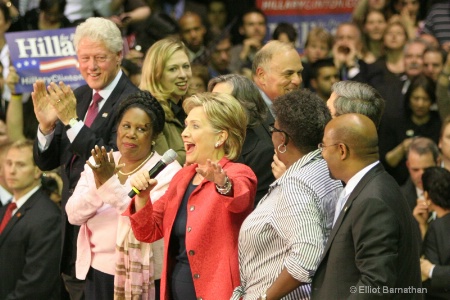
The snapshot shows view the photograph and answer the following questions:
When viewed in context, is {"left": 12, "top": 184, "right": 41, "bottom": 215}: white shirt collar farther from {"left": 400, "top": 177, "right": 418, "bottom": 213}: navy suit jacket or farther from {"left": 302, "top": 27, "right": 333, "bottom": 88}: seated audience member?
{"left": 302, "top": 27, "right": 333, "bottom": 88}: seated audience member

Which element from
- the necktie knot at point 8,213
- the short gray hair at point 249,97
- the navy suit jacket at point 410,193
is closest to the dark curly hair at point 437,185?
the navy suit jacket at point 410,193

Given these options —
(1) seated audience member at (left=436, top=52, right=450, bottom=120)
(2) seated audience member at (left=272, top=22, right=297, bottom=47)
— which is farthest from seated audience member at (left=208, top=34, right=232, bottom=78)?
(1) seated audience member at (left=436, top=52, right=450, bottom=120)

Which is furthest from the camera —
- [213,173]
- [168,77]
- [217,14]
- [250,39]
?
[217,14]

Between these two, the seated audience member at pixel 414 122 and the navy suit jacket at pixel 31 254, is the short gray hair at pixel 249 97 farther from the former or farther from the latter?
the seated audience member at pixel 414 122

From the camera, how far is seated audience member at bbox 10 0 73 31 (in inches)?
328

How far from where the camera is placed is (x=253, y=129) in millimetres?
5551

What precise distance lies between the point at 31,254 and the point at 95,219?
5.05ft

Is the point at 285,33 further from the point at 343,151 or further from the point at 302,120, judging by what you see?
the point at 343,151

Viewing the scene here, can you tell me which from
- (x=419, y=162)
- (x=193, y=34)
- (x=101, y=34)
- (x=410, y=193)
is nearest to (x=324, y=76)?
(x=193, y=34)

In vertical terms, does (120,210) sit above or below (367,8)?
below

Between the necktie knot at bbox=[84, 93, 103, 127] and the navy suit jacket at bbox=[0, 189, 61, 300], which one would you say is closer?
the necktie knot at bbox=[84, 93, 103, 127]

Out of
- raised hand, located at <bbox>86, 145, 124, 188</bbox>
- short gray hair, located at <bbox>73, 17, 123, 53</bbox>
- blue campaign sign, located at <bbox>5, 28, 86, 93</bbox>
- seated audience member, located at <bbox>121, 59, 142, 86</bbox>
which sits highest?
short gray hair, located at <bbox>73, 17, 123, 53</bbox>

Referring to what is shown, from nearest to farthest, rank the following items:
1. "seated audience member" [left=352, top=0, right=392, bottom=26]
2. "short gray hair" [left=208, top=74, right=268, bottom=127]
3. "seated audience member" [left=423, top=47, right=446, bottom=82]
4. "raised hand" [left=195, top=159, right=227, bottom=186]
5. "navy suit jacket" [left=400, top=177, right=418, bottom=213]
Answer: "raised hand" [left=195, top=159, right=227, bottom=186] → "short gray hair" [left=208, top=74, right=268, bottom=127] → "navy suit jacket" [left=400, top=177, right=418, bottom=213] → "seated audience member" [left=423, top=47, right=446, bottom=82] → "seated audience member" [left=352, top=0, right=392, bottom=26]

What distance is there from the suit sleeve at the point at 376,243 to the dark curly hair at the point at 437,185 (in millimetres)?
2373
